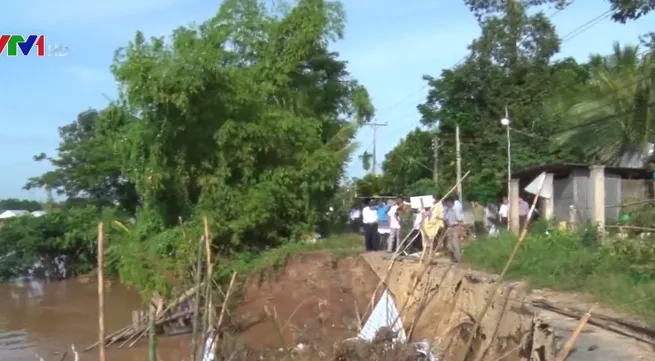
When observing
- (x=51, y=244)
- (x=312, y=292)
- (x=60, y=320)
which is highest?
(x=51, y=244)

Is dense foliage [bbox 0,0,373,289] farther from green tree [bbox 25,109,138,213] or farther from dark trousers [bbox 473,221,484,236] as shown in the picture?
green tree [bbox 25,109,138,213]

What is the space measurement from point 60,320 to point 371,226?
11920mm

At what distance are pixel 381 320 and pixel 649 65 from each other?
18.1m

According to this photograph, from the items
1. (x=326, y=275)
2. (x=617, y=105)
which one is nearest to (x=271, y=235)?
(x=326, y=275)

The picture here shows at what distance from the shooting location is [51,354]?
22438 mm

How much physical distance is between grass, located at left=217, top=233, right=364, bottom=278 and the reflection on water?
2.45 metres

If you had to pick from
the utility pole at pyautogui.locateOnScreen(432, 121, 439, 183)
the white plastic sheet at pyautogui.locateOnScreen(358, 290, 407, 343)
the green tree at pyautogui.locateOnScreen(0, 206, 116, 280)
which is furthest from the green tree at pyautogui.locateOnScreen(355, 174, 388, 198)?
the white plastic sheet at pyautogui.locateOnScreen(358, 290, 407, 343)

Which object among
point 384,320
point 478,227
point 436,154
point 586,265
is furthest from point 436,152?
point 384,320

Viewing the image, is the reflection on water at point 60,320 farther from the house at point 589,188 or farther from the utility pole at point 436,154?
the utility pole at point 436,154

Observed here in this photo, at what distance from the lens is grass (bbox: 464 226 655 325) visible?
11594mm

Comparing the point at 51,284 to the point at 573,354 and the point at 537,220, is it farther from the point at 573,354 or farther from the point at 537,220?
the point at 573,354

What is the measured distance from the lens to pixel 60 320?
93.8ft

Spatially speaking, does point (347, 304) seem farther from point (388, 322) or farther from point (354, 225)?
point (388, 322)

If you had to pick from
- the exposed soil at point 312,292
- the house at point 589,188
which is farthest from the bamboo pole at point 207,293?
the house at point 589,188
